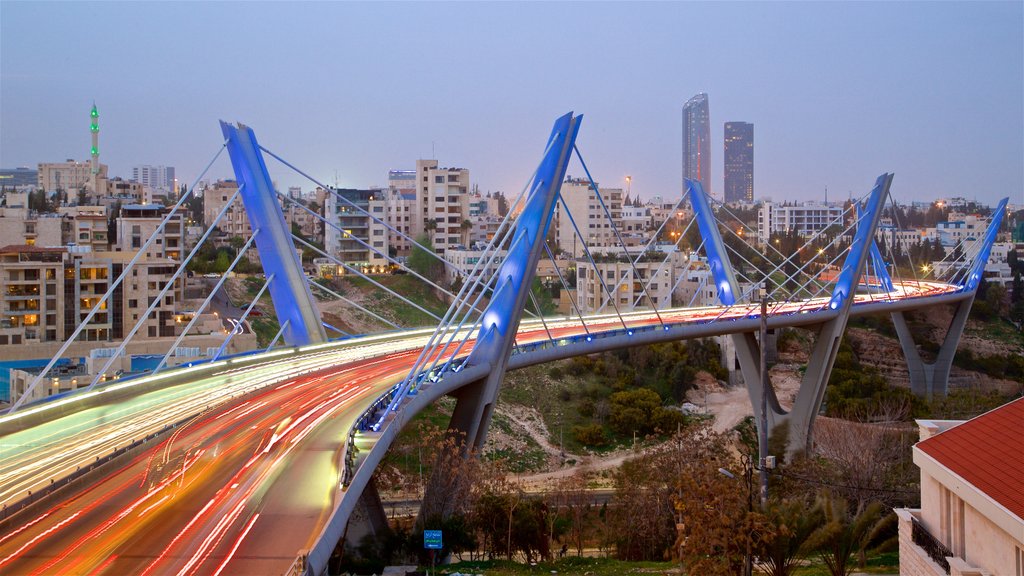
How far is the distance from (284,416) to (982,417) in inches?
389

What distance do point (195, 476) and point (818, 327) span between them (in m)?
27.2

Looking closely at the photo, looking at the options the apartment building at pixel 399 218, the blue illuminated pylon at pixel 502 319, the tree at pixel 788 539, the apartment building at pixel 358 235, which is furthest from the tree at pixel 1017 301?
the tree at pixel 788 539

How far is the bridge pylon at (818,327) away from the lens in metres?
32.9

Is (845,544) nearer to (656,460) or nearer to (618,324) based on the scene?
(656,460)

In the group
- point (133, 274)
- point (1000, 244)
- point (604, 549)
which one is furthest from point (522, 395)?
point (1000, 244)

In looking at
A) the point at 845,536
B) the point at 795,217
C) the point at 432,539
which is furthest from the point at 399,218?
the point at 432,539

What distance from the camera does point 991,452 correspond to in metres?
10.9

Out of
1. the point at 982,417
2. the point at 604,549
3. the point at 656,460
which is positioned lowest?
the point at 604,549

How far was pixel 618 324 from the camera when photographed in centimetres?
3344

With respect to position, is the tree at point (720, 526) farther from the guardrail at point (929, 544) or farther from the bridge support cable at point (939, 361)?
the bridge support cable at point (939, 361)

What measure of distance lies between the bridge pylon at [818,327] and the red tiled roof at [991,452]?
19815mm

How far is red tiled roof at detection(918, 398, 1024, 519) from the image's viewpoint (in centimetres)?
1008

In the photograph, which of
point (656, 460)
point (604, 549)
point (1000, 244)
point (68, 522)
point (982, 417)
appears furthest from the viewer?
point (1000, 244)

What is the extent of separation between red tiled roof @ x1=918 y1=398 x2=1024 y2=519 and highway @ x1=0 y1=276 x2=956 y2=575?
6.57m
